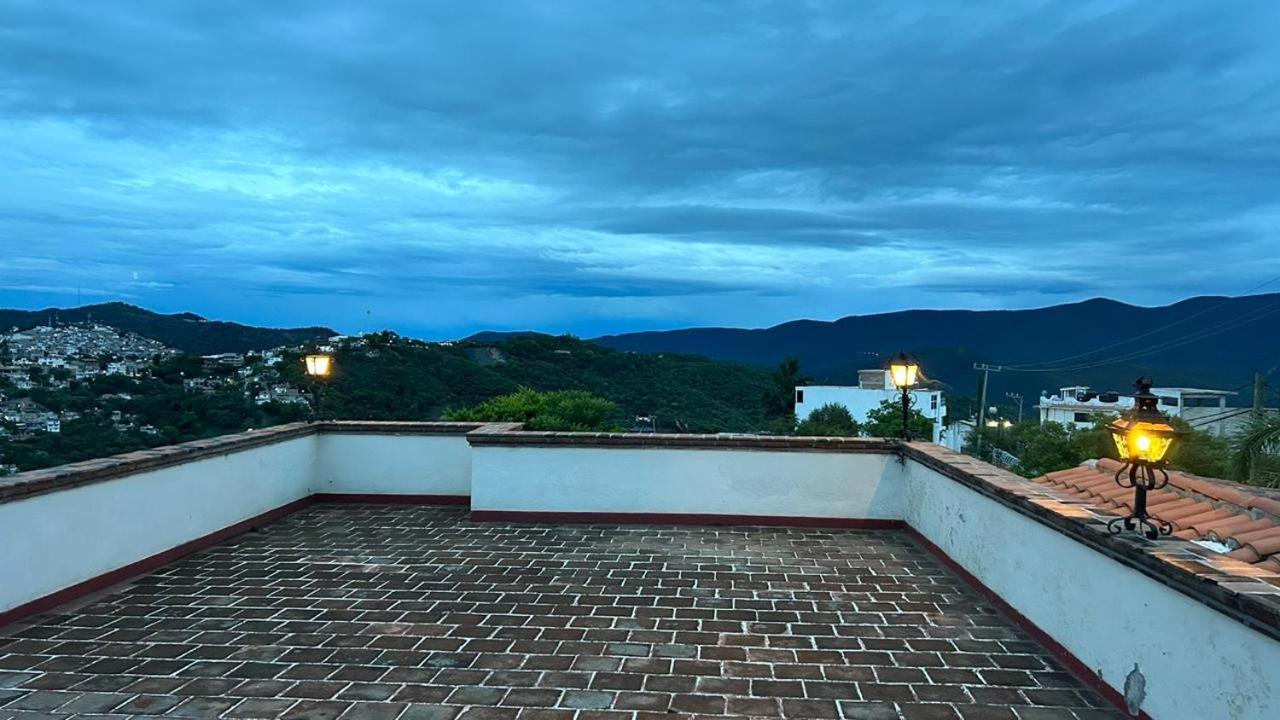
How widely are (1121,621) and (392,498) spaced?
734 cm

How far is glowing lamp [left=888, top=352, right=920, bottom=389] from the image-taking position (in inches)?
297

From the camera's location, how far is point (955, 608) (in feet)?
16.1

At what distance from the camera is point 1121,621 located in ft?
11.3

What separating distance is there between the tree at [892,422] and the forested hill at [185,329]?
29.8 m

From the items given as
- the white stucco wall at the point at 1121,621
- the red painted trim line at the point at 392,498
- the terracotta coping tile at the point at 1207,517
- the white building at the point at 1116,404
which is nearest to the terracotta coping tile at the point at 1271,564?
the white stucco wall at the point at 1121,621

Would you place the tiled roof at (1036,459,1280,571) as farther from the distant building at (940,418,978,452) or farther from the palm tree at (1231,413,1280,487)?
the distant building at (940,418,978,452)

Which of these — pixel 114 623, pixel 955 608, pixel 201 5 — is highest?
pixel 201 5

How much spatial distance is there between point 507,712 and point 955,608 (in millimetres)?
3250

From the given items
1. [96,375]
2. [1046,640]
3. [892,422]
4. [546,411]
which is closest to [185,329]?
[96,375]

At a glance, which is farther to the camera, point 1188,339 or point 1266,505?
point 1188,339

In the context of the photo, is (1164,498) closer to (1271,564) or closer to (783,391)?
(1271,564)

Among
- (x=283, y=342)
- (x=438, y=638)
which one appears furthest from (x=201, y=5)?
(x=283, y=342)

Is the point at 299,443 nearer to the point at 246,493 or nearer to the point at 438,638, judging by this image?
the point at 246,493

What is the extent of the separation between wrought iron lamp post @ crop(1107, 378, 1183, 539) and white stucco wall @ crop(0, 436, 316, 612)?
6.65 m
